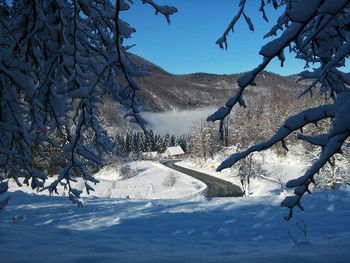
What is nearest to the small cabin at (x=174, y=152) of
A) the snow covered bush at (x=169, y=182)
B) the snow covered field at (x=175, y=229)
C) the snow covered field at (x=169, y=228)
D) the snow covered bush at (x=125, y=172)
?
the snow covered bush at (x=125, y=172)

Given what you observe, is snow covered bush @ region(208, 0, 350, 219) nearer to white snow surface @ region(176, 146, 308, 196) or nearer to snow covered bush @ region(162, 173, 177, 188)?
white snow surface @ region(176, 146, 308, 196)

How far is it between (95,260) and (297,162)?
47095 millimetres

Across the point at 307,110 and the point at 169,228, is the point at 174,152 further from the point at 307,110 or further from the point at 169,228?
the point at 307,110

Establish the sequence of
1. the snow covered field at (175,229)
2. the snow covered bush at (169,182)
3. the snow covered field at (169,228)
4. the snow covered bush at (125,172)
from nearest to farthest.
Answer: the snow covered field at (175,229), the snow covered field at (169,228), the snow covered bush at (169,182), the snow covered bush at (125,172)

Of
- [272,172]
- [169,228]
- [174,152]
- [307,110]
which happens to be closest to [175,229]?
[169,228]

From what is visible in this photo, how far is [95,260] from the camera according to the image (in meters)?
3.31

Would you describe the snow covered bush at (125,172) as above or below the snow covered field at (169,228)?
above

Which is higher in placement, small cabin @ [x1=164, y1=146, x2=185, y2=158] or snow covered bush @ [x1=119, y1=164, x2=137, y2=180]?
small cabin @ [x1=164, y1=146, x2=185, y2=158]

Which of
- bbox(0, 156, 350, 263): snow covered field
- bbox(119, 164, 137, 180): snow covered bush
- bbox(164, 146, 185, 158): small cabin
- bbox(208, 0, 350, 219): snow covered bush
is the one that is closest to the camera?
bbox(208, 0, 350, 219): snow covered bush

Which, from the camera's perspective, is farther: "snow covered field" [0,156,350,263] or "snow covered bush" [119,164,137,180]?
"snow covered bush" [119,164,137,180]

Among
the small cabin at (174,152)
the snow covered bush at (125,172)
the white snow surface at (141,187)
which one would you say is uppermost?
the small cabin at (174,152)

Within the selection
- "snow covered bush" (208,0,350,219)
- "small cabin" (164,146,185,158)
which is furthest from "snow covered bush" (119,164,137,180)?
"small cabin" (164,146,185,158)

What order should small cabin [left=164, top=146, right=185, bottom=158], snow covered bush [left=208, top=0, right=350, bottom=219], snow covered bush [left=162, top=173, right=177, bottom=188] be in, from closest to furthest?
snow covered bush [left=208, top=0, right=350, bottom=219], snow covered bush [left=162, top=173, right=177, bottom=188], small cabin [left=164, top=146, right=185, bottom=158]

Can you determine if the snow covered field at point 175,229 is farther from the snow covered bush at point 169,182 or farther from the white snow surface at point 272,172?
the snow covered bush at point 169,182
